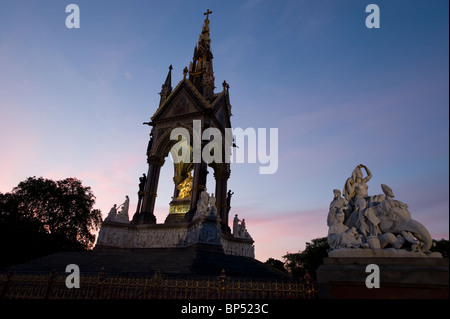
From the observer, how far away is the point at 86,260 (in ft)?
42.1

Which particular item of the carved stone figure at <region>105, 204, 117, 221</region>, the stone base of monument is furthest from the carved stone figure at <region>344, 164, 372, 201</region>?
the carved stone figure at <region>105, 204, 117, 221</region>

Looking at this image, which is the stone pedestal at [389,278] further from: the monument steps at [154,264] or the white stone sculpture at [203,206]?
the white stone sculpture at [203,206]

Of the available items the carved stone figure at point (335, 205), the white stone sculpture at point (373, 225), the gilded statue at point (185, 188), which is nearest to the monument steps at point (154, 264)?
the carved stone figure at point (335, 205)

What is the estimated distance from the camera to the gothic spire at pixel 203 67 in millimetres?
23266

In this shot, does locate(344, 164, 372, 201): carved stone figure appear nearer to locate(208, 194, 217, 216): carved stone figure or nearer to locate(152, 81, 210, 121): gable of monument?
locate(208, 194, 217, 216): carved stone figure

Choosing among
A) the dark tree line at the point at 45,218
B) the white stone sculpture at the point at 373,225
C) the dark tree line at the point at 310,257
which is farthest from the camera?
the dark tree line at the point at 310,257

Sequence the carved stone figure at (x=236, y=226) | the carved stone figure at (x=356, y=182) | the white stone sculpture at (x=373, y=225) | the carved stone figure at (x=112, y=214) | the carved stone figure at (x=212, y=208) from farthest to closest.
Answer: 1. the carved stone figure at (x=236, y=226)
2. the carved stone figure at (x=112, y=214)
3. the carved stone figure at (x=212, y=208)
4. the carved stone figure at (x=356, y=182)
5. the white stone sculpture at (x=373, y=225)

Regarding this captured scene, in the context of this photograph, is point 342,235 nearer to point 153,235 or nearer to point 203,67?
point 153,235

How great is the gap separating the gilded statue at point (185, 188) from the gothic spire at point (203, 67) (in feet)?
24.9

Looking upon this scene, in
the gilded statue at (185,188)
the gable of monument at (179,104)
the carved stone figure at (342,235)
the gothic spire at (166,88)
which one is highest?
the gothic spire at (166,88)

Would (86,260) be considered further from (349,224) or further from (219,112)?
(219,112)

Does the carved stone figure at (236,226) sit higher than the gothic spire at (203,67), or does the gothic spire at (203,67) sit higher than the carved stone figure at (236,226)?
the gothic spire at (203,67)
